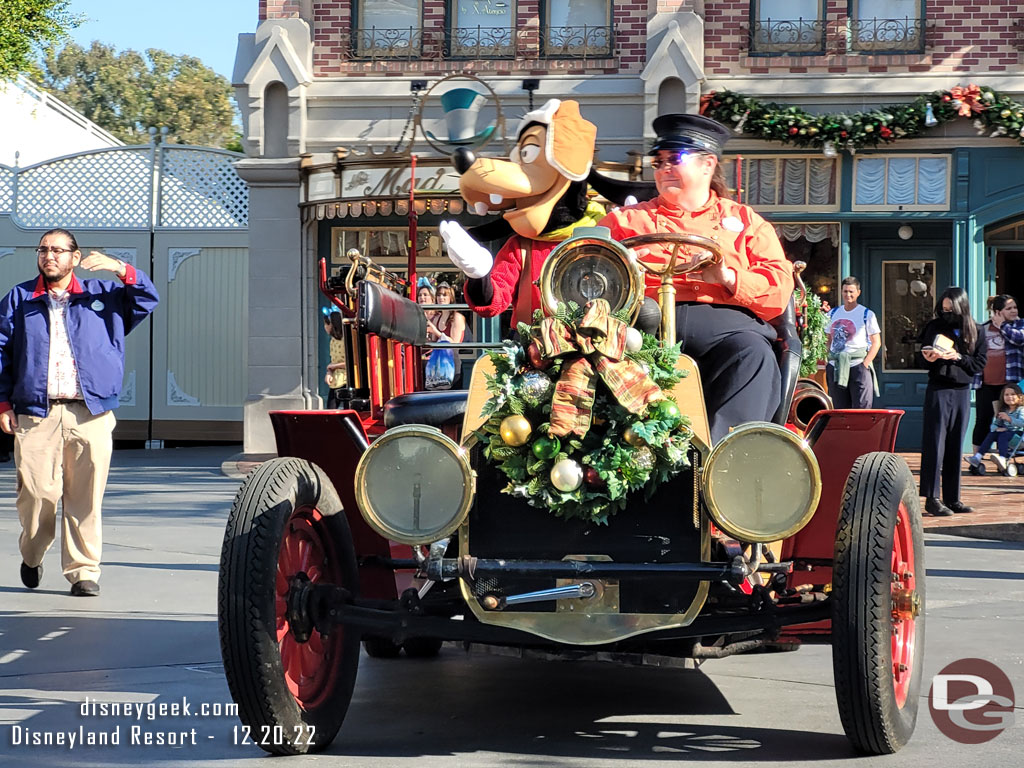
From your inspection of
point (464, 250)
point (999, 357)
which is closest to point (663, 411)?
point (464, 250)

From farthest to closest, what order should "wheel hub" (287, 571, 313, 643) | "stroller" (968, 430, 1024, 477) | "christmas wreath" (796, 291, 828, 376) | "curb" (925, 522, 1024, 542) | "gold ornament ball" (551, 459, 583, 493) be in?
"stroller" (968, 430, 1024, 477), "curb" (925, 522, 1024, 542), "christmas wreath" (796, 291, 828, 376), "wheel hub" (287, 571, 313, 643), "gold ornament ball" (551, 459, 583, 493)

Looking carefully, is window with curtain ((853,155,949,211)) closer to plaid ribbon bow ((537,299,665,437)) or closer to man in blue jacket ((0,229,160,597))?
man in blue jacket ((0,229,160,597))

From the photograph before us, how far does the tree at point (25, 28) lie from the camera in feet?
65.0

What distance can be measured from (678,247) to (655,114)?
1061 centimetres

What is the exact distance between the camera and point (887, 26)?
603 inches

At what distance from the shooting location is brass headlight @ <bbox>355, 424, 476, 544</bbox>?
161 inches

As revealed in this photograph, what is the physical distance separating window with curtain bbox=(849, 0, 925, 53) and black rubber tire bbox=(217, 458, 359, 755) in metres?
12.4

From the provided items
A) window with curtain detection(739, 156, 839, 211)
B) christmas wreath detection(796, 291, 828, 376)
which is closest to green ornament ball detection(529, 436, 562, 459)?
christmas wreath detection(796, 291, 828, 376)

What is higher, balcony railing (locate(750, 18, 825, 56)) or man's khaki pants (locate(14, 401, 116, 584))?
balcony railing (locate(750, 18, 825, 56))

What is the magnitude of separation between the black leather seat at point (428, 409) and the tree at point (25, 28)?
55.5 ft

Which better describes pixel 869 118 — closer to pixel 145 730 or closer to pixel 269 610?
pixel 145 730

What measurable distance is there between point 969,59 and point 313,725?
42.8 feet

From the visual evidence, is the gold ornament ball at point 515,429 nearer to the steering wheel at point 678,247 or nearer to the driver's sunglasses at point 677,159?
the steering wheel at point 678,247

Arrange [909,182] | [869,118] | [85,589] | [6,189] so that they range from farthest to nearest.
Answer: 1. [6,189]
2. [909,182]
3. [869,118]
4. [85,589]
